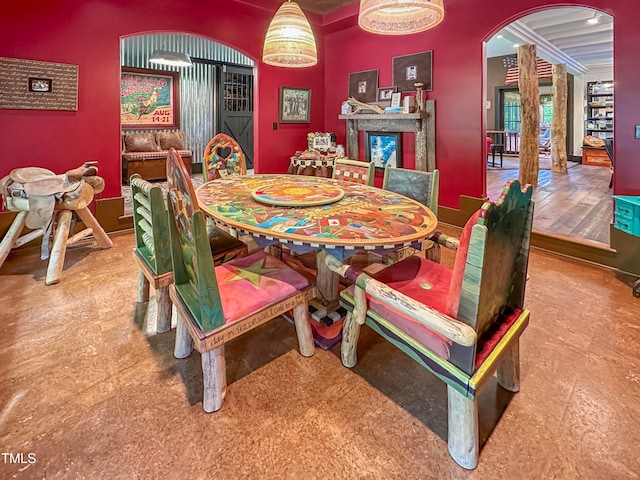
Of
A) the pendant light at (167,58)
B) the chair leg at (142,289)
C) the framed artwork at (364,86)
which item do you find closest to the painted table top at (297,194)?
the chair leg at (142,289)

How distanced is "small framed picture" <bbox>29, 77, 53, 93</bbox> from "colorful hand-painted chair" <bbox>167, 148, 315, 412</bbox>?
282 cm

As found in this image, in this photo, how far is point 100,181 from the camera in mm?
3320

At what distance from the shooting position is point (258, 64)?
16.0 feet

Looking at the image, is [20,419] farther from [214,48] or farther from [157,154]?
[214,48]

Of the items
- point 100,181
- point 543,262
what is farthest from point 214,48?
point 543,262

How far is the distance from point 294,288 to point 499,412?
1.00 metres

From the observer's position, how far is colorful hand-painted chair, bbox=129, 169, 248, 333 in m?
1.78

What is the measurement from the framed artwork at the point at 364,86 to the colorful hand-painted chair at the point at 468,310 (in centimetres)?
402

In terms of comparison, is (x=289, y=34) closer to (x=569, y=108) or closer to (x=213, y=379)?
(x=213, y=379)

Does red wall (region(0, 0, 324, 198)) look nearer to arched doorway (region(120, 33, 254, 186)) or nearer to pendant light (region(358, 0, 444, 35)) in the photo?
pendant light (region(358, 0, 444, 35))

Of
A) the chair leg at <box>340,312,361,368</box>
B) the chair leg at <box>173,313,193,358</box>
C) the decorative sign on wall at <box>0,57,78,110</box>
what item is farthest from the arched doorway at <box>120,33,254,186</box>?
the chair leg at <box>340,312,361,368</box>

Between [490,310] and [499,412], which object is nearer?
[490,310]

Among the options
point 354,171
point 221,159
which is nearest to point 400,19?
point 354,171

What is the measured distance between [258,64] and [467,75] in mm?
2635
